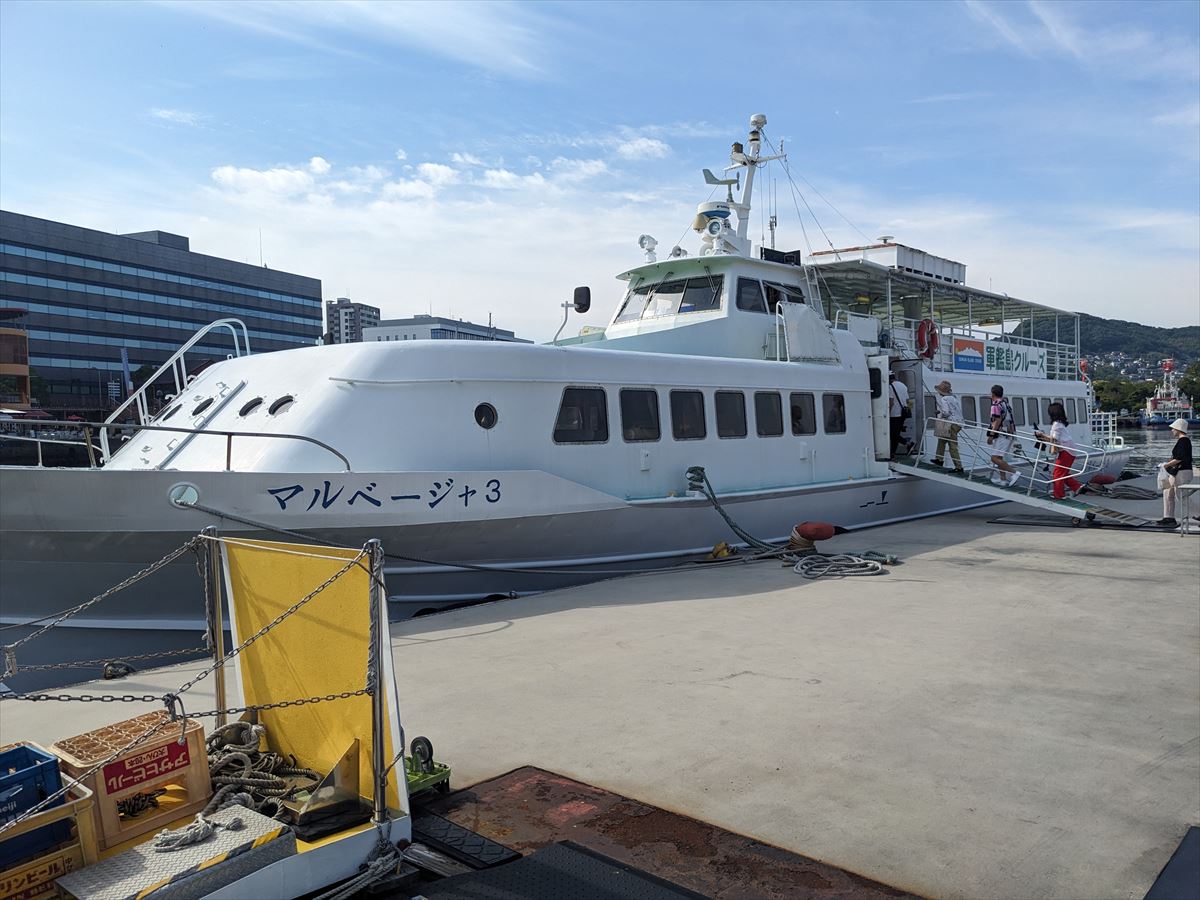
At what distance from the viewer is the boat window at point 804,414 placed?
11711 millimetres

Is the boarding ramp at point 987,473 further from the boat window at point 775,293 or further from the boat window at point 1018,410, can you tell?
the boat window at point 775,293

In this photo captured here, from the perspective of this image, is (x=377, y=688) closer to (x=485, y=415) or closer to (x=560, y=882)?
(x=560, y=882)

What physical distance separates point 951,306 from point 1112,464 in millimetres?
6927

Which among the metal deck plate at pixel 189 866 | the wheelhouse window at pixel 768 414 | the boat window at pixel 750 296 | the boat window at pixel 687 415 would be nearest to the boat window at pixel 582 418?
the boat window at pixel 687 415

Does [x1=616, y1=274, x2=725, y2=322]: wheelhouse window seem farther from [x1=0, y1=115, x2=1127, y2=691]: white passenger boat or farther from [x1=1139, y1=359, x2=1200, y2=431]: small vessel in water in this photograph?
[x1=1139, y1=359, x2=1200, y2=431]: small vessel in water

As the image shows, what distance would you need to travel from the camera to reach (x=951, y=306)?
17688mm

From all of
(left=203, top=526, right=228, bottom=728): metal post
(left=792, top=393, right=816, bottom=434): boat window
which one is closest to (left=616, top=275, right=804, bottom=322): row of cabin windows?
(left=792, top=393, right=816, bottom=434): boat window

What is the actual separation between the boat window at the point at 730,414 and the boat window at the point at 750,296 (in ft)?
6.87

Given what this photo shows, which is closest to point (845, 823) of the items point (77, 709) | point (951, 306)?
point (77, 709)

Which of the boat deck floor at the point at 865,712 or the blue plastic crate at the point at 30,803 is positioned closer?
the blue plastic crate at the point at 30,803

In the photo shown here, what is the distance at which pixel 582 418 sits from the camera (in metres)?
9.23

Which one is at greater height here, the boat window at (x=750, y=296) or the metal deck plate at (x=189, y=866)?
the boat window at (x=750, y=296)

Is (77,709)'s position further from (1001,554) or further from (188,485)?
(1001,554)

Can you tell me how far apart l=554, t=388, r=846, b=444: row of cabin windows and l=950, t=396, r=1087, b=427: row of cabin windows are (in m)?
4.48
